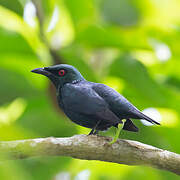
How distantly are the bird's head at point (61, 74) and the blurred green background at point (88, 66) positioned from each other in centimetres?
51

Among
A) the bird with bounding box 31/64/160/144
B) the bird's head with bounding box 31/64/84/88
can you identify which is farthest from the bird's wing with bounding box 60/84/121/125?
the bird's head with bounding box 31/64/84/88

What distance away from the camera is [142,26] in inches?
169

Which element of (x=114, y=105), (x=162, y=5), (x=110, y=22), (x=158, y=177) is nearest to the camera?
(x=114, y=105)

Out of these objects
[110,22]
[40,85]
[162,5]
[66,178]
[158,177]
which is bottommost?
[66,178]

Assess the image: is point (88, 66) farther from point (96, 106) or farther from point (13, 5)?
point (96, 106)

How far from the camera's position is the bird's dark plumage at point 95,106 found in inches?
74.2

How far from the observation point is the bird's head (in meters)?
2.22

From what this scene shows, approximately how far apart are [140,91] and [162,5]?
220 centimetres

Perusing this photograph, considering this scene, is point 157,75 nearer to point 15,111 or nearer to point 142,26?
point 142,26

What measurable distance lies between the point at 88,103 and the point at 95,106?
6 cm

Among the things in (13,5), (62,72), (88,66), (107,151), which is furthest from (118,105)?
(88,66)

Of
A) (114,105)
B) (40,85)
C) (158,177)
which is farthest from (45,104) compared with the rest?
(114,105)

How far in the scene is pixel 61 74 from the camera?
225 cm

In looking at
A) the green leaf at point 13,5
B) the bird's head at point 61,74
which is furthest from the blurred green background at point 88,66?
the bird's head at point 61,74
